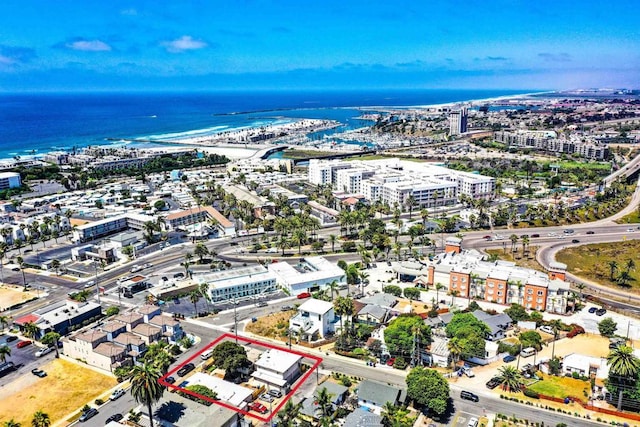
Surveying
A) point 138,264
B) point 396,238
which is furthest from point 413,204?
point 138,264

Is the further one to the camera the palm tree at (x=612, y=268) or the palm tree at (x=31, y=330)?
the palm tree at (x=612, y=268)

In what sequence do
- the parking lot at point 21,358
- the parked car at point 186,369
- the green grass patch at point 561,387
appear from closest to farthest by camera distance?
the green grass patch at point 561,387
the parked car at point 186,369
the parking lot at point 21,358

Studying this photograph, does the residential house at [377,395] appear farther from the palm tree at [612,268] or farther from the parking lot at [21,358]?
the palm tree at [612,268]

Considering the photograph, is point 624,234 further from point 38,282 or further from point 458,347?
point 38,282

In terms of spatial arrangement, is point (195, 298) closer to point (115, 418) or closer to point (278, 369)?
point (278, 369)

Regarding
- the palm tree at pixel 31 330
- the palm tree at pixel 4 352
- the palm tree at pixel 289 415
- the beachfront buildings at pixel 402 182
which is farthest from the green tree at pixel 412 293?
the beachfront buildings at pixel 402 182
